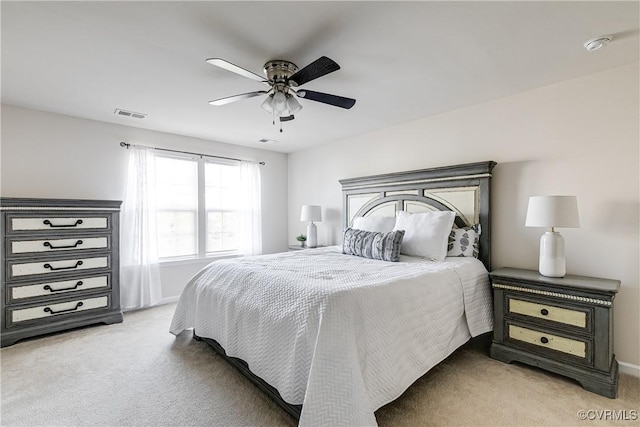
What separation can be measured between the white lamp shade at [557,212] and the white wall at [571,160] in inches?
14.6

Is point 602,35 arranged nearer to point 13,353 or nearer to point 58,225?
point 58,225

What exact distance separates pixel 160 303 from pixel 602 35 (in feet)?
17.1

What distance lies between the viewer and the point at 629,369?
233cm

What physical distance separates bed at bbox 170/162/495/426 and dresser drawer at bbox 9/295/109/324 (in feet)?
3.66

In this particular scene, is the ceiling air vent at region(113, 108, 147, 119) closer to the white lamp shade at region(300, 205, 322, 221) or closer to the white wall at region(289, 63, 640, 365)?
the white lamp shade at region(300, 205, 322, 221)

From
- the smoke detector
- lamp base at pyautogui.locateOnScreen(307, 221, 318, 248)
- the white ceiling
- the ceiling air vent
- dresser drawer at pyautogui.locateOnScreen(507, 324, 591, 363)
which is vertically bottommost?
dresser drawer at pyautogui.locateOnScreen(507, 324, 591, 363)

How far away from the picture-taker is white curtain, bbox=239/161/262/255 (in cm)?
504

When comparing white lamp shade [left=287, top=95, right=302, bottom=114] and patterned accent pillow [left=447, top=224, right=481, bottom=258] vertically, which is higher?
white lamp shade [left=287, top=95, right=302, bottom=114]

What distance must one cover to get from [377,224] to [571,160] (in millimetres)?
1878

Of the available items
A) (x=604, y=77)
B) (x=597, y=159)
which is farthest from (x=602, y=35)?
(x=597, y=159)

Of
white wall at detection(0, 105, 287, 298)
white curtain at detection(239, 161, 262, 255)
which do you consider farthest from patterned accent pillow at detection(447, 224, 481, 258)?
white wall at detection(0, 105, 287, 298)

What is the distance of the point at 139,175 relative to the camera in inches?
156

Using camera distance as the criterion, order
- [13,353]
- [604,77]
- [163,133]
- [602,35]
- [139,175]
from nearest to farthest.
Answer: [602,35]
[604,77]
[13,353]
[139,175]
[163,133]

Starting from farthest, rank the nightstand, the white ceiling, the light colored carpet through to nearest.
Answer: the nightstand
the light colored carpet
the white ceiling
